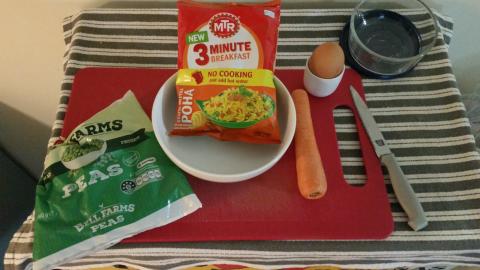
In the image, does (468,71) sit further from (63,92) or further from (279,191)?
(63,92)

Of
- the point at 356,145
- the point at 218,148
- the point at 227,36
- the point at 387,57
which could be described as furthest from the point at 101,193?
the point at 387,57

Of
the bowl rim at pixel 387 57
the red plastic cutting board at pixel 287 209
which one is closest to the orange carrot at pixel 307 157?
the red plastic cutting board at pixel 287 209

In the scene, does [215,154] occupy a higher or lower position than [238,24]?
lower

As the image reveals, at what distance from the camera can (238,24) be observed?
0.59 meters

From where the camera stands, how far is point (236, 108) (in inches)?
22.5

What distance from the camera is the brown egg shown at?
596mm

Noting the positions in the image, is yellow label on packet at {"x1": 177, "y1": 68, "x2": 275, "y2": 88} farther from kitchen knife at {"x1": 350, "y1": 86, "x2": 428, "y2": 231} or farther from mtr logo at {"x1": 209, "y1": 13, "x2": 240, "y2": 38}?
kitchen knife at {"x1": 350, "y1": 86, "x2": 428, "y2": 231}

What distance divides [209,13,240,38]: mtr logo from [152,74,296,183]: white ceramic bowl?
101 millimetres

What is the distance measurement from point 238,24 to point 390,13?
32 cm

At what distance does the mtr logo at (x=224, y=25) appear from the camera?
1.93 ft

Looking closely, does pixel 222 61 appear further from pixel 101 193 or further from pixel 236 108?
pixel 101 193

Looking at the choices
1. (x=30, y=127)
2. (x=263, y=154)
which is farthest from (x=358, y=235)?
(x=30, y=127)

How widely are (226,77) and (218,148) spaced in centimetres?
11

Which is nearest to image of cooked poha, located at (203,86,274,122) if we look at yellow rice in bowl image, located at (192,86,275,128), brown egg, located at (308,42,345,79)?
yellow rice in bowl image, located at (192,86,275,128)
